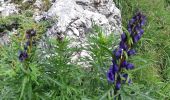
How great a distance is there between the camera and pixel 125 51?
220 cm

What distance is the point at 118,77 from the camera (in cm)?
230

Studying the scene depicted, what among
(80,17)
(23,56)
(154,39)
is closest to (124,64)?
(23,56)

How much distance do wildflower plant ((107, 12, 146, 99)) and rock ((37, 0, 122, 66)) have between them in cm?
159

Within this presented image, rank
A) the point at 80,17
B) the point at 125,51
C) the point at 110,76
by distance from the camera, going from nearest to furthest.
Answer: the point at 125,51, the point at 110,76, the point at 80,17

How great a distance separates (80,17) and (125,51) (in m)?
2.08

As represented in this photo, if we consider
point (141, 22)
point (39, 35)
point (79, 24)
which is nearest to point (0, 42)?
point (39, 35)

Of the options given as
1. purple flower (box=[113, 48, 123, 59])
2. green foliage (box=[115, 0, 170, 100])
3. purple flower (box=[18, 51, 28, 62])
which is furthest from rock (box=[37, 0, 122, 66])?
purple flower (box=[113, 48, 123, 59])

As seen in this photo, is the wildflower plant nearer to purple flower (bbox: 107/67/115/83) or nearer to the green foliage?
purple flower (bbox: 107/67/115/83)

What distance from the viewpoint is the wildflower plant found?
2.20 meters

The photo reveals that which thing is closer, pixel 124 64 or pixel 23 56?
pixel 124 64

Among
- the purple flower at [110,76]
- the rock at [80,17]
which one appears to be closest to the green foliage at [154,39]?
the rock at [80,17]

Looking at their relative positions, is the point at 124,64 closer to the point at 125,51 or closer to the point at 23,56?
the point at 125,51

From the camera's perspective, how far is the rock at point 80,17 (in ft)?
13.3

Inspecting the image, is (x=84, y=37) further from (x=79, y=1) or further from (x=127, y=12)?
(x=127, y=12)
